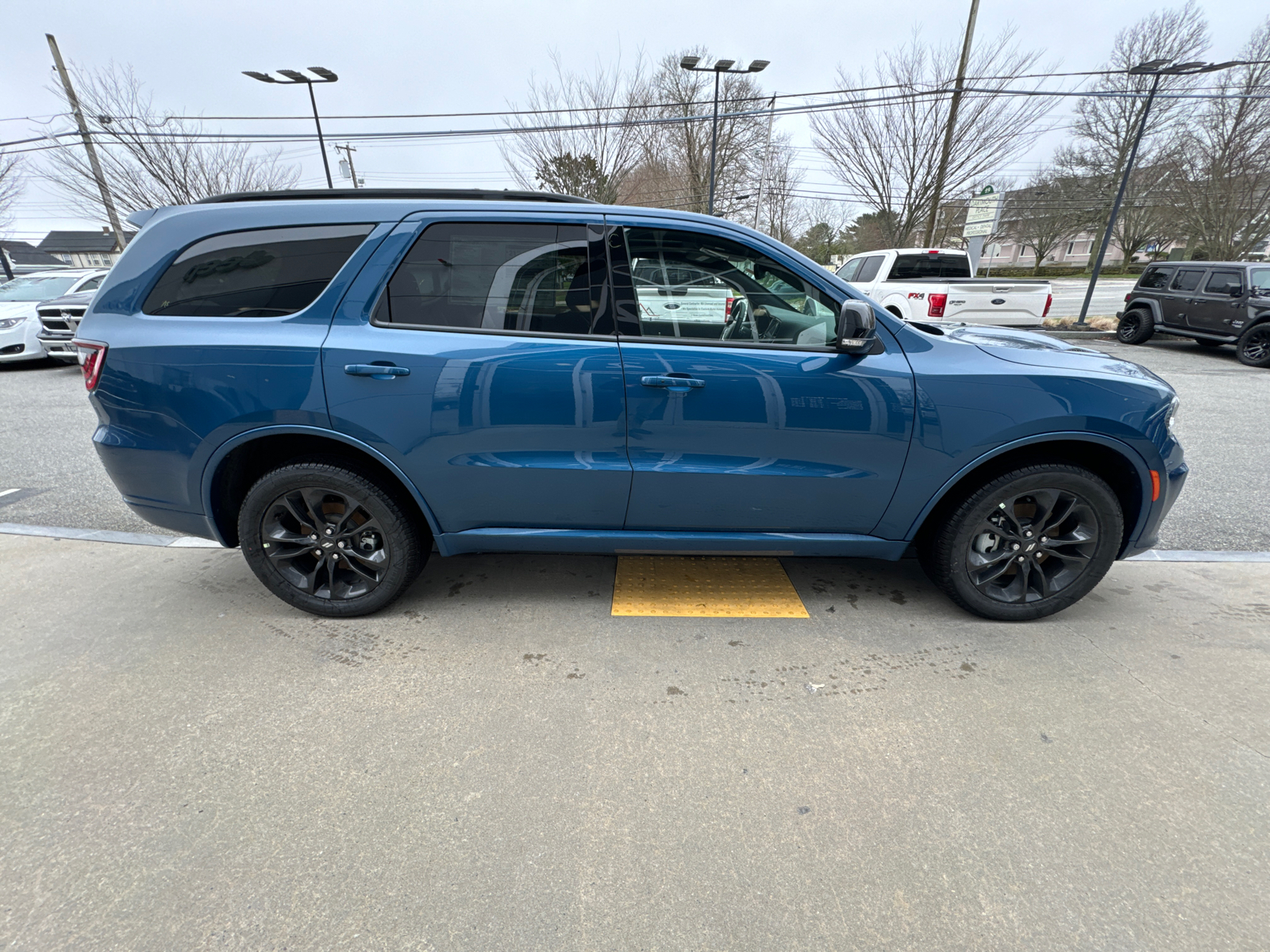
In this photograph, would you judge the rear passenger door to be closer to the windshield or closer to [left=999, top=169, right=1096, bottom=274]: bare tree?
the windshield

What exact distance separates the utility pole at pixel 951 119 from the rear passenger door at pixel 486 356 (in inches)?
743

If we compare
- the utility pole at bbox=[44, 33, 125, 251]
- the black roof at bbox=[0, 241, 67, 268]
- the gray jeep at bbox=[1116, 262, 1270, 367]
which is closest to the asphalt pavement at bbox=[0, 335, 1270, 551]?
the gray jeep at bbox=[1116, 262, 1270, 367]

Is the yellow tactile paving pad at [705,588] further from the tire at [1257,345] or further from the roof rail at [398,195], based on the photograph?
the tire at [1257,345]

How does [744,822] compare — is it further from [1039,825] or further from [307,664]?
[307,664]

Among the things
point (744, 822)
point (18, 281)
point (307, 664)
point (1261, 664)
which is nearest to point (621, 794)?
point (744, 822)

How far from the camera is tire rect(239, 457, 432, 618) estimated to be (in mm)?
2658

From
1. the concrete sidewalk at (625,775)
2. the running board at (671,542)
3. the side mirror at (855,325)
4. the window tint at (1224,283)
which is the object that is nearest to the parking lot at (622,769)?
the concrete sidewalk at (625,775)

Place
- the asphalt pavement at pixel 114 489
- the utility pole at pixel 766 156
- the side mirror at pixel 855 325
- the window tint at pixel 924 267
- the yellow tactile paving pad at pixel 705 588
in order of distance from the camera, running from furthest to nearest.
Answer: the utility pole at pixel 766 156 < the window tint at pixel 924 267 < the asphalt pavement at pixel 114 489 < the yellow tactile paving pad at pixel 705 588 < the side mirror at pixel 855 325

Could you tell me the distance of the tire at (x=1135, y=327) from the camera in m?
12.5

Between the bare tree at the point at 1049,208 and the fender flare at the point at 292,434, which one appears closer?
the fender flare at the point at 292,434

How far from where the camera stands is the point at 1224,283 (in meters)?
11.0

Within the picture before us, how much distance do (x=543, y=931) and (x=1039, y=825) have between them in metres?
1.49

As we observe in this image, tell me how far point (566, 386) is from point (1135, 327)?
15.4 metres

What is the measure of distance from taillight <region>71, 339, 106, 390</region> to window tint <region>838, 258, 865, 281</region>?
12.4 meters
